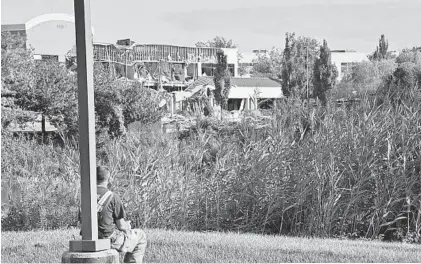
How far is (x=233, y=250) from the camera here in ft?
28.6

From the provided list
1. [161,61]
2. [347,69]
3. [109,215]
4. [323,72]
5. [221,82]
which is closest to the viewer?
[109,215]

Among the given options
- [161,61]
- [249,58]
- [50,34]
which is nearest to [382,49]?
[161,61]

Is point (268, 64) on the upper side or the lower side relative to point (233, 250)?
upper

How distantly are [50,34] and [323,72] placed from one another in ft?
70.3

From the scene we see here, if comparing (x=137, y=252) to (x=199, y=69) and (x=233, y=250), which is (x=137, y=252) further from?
(x=199, y=69)

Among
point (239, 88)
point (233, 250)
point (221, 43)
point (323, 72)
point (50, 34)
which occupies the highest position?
point (221, 43)

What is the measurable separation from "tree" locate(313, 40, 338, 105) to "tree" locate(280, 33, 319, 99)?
0.87m

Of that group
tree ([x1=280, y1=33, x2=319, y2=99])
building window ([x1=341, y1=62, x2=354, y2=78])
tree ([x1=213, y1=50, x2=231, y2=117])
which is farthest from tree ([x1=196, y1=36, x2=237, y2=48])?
tree ([x1=213, y1=50, x2=231, y2=117])

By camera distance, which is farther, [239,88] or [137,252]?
[239,88]

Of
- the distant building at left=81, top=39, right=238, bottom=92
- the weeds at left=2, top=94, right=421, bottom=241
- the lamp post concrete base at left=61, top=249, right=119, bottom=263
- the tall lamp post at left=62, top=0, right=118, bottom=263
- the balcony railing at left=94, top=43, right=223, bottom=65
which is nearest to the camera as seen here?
the lamp post concrete base at left=61, top=249, right=119, bottom=263

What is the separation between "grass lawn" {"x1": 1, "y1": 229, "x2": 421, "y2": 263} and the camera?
27.1 feet

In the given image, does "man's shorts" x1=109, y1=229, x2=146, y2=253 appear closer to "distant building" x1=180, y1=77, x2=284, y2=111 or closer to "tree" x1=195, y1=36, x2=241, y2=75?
"distant building" x1=180, y1=77, x2=284, y2=111

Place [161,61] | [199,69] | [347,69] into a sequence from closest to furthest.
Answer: [347,69]
[161,61]
[199,69]

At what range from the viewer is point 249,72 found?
101 metres
